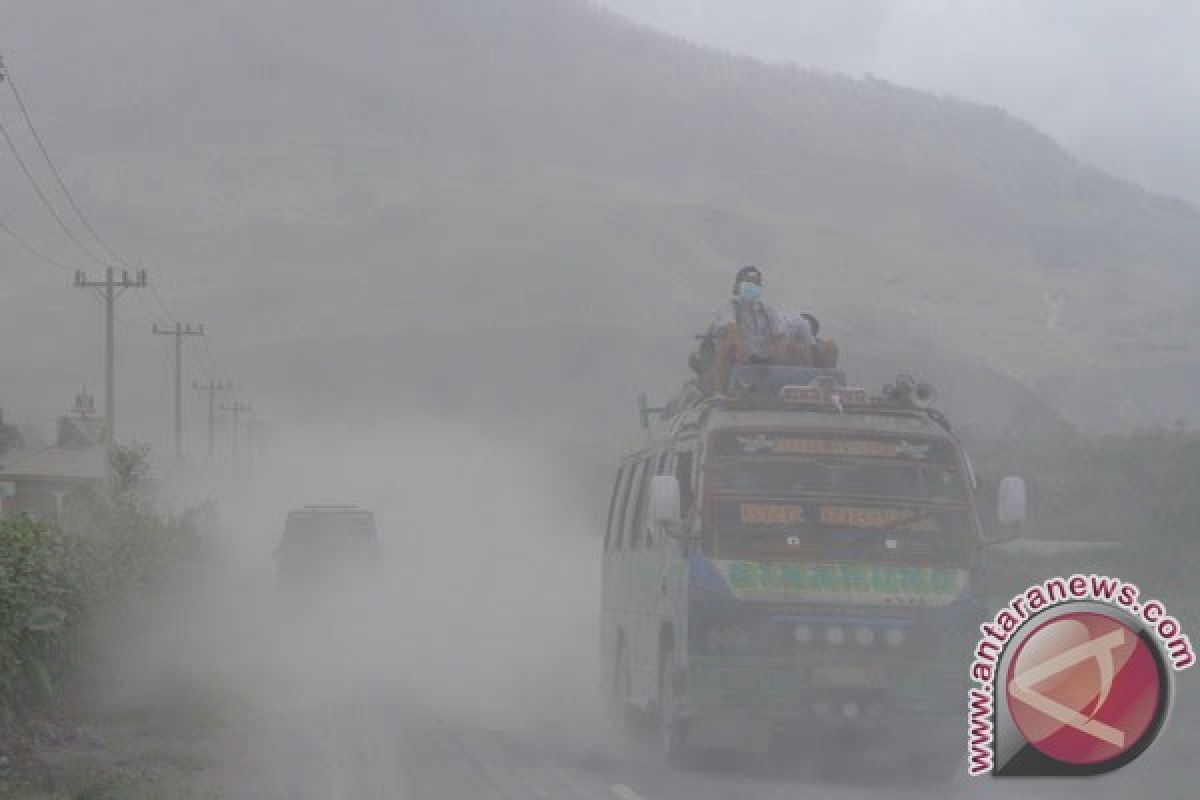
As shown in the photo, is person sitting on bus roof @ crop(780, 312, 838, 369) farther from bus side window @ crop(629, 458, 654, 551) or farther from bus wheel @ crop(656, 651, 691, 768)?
bus wheel @ crop(656, 651, 691, 768)

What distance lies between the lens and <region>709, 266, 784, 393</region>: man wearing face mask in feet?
51.5

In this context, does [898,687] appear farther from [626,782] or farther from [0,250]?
[0,250]

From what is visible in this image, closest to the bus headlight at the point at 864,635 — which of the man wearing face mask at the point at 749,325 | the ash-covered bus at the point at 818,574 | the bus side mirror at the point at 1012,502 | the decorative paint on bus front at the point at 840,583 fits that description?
the ash-covered bus at the point at 818,574

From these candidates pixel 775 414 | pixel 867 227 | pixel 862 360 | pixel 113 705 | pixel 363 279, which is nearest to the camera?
pixel 775 414

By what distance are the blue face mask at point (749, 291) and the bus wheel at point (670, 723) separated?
335 centimetres

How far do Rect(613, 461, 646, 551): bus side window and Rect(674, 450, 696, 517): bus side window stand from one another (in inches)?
106

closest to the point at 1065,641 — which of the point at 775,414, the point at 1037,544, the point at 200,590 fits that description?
the point at 775,414

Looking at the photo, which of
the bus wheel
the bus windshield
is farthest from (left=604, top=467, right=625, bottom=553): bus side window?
the bus windshield

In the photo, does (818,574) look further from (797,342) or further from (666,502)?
(797,342)

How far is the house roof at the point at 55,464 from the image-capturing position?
178 ft

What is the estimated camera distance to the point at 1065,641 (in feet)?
19.6

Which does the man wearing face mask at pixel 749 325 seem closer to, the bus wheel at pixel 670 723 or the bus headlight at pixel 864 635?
the bus wheel at pixel 670 723

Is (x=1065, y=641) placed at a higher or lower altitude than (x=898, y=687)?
higher

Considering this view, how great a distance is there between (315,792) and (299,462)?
7706 cm
